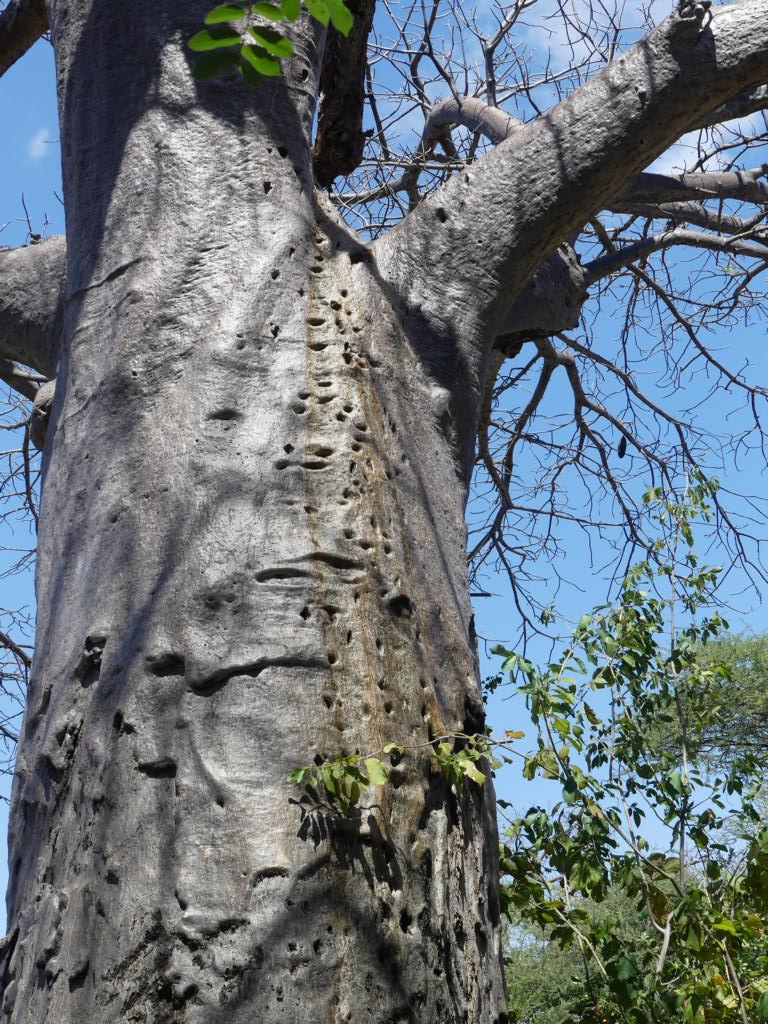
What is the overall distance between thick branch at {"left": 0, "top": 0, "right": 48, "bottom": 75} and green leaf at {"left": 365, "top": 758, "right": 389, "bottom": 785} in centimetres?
280

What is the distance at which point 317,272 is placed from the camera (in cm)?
232

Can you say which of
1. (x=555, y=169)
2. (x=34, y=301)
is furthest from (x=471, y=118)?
(x=34, y=301)

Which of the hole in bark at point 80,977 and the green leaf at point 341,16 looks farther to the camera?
the green leaf at point 341,16

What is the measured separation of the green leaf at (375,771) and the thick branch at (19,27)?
9.20 ft

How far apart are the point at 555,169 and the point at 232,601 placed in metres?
1.47

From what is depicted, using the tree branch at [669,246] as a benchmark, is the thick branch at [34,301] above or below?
below

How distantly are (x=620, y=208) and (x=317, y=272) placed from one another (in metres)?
2.77

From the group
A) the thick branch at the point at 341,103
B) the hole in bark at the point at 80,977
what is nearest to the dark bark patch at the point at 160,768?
the hole in bark at the point at 80,977

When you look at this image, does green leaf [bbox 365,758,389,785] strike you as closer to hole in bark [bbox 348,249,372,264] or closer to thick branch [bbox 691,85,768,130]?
hole in bark [bbox 348,249,372,264]

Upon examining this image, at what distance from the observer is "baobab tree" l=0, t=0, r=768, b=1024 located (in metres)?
1.55

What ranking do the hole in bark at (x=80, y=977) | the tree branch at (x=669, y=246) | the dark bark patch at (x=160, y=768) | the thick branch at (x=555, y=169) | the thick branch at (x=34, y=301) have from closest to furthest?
the hole in bark at (x=80, y=977) < the dark bark patch at (x=160, y=768) < the thick branch at (x=555, y=169) < the thick branch at (x=34, y=301) < the tree branch at (x=669, y=246)

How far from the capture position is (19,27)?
3408mm

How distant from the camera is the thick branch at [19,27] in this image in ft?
11.0

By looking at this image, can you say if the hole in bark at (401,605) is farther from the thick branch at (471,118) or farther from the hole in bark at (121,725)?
the thick branch at (471,118)
